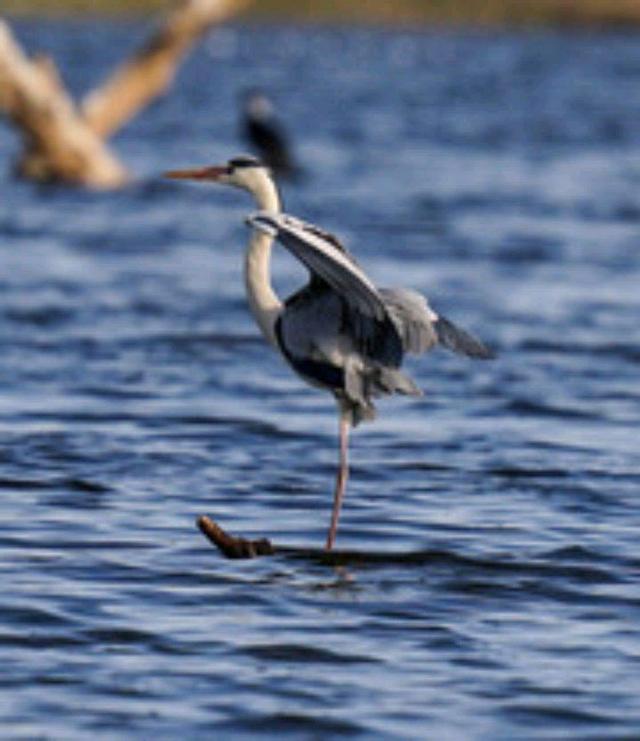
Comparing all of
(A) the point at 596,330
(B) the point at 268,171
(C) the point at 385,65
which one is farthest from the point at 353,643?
(C) the point at 385,65

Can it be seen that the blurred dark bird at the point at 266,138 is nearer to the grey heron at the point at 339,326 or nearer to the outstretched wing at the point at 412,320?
the grey heron at the point at 339,326

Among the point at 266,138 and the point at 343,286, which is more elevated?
the point at 266,138

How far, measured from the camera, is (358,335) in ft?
30.9

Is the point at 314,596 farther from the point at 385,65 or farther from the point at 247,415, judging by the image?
the point at 385,65

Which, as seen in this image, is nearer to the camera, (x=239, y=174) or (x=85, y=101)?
(x=239, y=174)

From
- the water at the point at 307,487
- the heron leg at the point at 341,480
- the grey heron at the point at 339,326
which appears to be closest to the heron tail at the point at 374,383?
the grey heron at the point at 339,326

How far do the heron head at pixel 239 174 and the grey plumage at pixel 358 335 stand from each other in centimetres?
53

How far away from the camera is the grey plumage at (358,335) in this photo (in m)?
9.14

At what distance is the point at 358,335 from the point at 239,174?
2.80 feet

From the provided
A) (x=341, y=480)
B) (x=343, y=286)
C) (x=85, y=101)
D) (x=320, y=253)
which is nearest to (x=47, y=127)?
(x=85, y=101)

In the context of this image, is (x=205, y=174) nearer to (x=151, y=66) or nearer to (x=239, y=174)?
(x=239, y=174)

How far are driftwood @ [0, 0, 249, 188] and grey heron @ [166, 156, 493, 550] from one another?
14.8 m

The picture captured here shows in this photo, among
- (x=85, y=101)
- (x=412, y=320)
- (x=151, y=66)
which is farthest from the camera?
(x=85, y=101)

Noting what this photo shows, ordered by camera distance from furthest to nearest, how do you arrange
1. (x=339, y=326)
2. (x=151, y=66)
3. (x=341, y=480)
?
(x=151, y=66) → (x=341, y=480) → (x=339, y=326)
